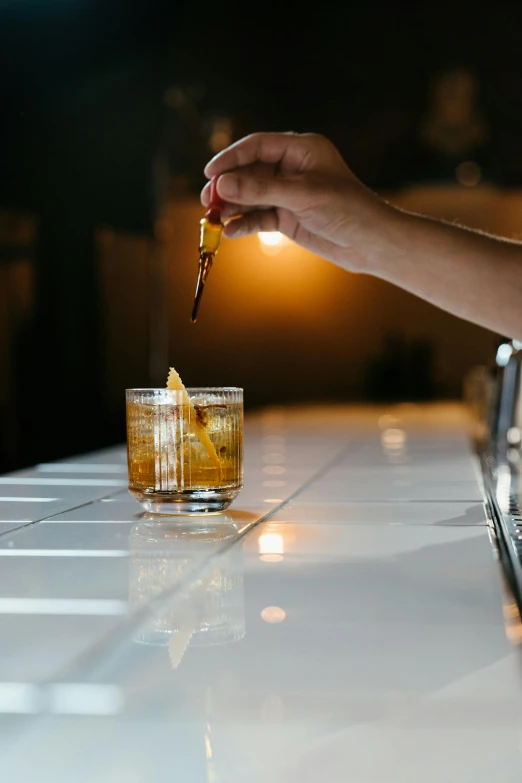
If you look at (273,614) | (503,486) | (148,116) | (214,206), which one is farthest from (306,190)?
(148,116)

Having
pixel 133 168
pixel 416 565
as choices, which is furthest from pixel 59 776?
pixel 133 168

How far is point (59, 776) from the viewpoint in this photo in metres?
0.33

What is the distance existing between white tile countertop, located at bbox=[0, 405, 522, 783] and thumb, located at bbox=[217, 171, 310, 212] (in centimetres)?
41

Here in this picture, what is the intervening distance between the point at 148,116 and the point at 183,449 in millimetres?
2452

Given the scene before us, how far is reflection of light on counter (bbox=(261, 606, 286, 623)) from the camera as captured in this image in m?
0.53

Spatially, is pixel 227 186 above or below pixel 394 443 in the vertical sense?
above

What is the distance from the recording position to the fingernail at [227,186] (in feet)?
3.84

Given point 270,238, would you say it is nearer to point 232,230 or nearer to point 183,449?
point 232,230

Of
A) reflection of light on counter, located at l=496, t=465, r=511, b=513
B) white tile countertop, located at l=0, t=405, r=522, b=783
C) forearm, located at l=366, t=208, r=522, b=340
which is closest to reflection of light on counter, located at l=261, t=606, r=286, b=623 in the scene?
white tile countertop, located at l=0, t=405, r=522, b=783

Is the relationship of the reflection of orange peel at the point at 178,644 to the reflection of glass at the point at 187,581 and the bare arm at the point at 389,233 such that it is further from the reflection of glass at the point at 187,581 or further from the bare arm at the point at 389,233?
the bare arm at the point at 389,233

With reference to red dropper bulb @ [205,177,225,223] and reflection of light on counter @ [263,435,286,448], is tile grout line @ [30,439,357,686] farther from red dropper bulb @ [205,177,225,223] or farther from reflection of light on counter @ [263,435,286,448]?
reflection of light on counter @ [263,435,286,448]

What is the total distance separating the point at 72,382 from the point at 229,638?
217cm

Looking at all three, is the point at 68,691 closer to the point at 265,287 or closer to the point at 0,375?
the point at 0,375

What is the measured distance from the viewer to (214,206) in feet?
3.68
